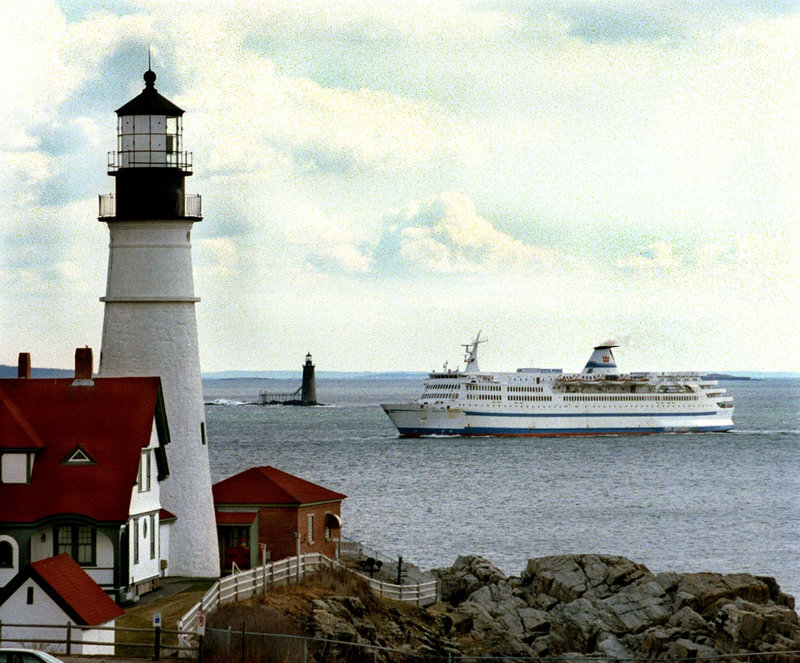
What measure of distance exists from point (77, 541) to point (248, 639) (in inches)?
196

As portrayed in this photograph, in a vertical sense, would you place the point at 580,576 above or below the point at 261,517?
below

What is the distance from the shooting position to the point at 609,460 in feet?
266

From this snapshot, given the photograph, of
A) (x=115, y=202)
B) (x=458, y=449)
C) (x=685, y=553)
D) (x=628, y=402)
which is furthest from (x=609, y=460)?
(x=115, y=202)

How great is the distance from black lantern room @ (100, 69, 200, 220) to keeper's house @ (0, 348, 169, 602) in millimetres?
2757

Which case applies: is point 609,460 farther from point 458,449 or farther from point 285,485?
point 285,485

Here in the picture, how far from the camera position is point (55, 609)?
17422 millimetres

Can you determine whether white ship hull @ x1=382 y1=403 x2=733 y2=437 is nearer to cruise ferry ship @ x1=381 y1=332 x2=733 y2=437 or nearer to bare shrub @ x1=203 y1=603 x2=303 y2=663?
cruise ferry ship @ x1=381 y1=332 x2=733 y2=437

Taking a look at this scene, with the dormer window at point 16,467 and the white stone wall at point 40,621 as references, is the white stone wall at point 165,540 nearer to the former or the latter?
the dormer window at point 16,467

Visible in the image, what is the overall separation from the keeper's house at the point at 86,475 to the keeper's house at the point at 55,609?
2.36 metres

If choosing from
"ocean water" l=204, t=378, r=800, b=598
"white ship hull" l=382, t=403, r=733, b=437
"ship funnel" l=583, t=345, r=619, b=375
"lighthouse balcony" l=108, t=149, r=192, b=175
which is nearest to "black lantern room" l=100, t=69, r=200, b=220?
"lighthouse balcony" l=108, t=149, r=192, b=175

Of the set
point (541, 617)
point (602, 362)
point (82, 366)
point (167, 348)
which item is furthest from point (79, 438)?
point (602, 362)

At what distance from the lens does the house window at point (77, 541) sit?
67.1ft

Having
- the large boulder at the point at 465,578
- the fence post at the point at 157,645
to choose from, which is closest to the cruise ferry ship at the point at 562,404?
the large boulder at the point at 465,578

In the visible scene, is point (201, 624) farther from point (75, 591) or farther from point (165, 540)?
point (165, 540)
